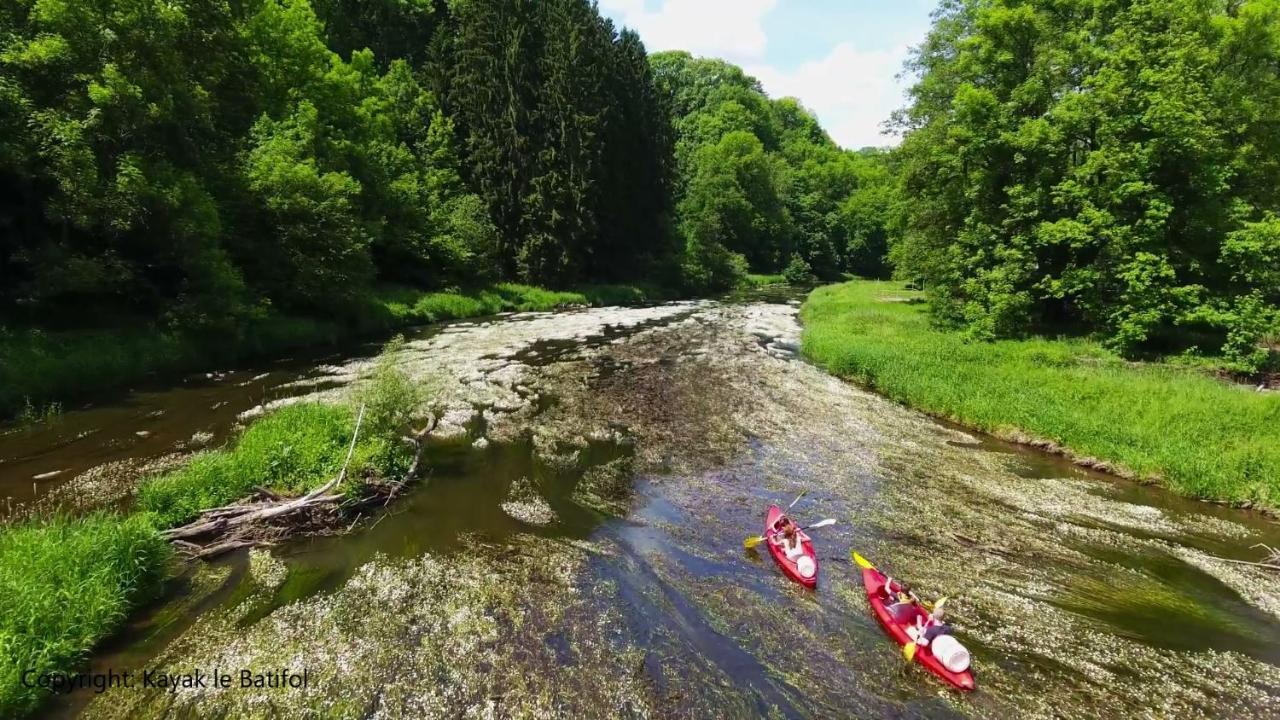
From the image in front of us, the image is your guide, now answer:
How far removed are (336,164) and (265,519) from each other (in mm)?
33989

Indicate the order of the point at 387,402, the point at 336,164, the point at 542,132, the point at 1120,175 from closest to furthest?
the point at 387,402 < the point at 1120,175 < the point at 336,164 < the point at 542,132

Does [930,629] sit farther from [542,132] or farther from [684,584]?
[542,132]

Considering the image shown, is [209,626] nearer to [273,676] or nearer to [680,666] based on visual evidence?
[273,676]

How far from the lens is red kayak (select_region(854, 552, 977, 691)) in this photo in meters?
8.76

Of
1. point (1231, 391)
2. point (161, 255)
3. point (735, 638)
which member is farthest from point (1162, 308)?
point (161, 255)

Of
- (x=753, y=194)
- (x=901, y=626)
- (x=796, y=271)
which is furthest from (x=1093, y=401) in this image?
(x=753, y=194)

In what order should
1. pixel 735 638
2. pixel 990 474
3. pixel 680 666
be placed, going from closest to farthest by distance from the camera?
pixel 680 666 < pixel 735 638 < pixel 990 474

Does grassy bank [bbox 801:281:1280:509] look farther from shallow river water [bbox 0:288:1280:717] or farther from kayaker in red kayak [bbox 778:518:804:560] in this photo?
kayaker in red kayak [bbox 778:518:804:560]

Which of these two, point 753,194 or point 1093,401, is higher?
point 753,194

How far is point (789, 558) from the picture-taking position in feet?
37.8

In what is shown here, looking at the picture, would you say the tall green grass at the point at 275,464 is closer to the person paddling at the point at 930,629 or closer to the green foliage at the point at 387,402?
the green foliage at the point at 387,402

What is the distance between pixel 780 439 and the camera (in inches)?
764

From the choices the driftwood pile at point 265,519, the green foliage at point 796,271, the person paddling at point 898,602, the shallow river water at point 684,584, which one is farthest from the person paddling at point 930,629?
the green foliage at point 796,271

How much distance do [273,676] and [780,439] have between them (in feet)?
48.0
